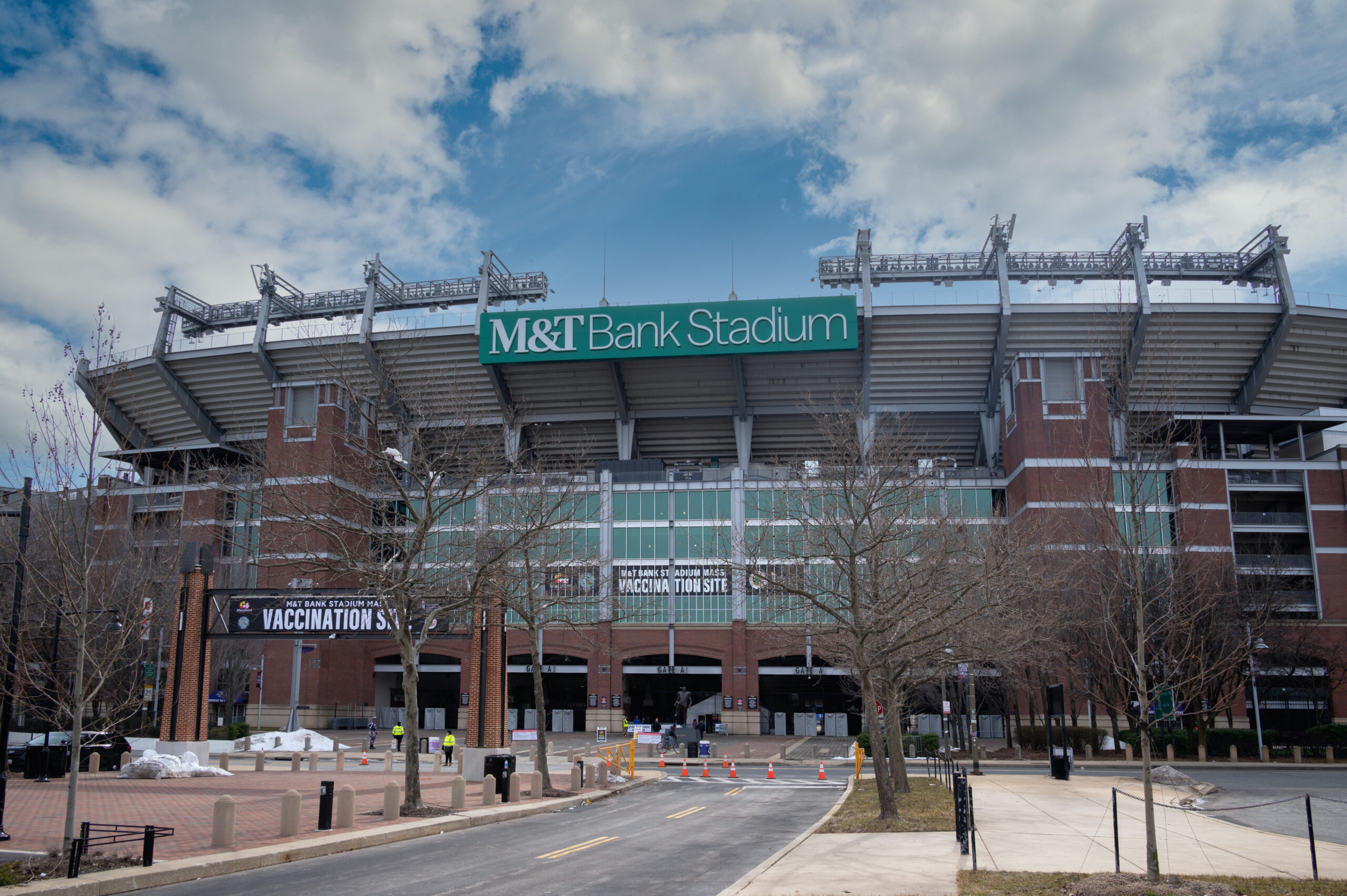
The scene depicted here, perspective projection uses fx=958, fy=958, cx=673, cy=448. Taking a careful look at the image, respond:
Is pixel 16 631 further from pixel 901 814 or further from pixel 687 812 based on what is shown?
pixel 901 814

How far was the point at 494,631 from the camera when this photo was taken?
29.9 m

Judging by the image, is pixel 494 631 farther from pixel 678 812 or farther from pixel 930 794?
pixel 930 794

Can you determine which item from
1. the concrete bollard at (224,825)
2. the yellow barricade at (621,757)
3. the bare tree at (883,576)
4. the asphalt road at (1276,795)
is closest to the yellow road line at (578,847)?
the concrete bollard at (224,825)

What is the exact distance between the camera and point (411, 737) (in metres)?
21.4

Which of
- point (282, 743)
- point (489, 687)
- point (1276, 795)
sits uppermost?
point (489, 687)

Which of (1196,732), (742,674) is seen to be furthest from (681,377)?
(1196,732)

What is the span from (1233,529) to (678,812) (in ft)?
164

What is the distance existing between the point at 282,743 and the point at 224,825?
3174cm

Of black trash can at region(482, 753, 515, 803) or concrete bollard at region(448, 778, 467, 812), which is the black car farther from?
concrete bollard at region(448, 778, 467, 812)

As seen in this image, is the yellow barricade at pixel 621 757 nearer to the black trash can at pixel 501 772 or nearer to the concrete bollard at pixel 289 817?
the black trash can at pixel 501 772

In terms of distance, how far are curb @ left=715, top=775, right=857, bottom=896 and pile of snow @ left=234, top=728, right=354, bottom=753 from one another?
96.1 ft

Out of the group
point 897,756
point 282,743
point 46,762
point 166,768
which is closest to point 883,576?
point 897,756

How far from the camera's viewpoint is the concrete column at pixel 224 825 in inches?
619

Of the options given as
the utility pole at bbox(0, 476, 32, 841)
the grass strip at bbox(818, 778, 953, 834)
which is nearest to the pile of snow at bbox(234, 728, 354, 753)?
the utility pole at bbox(0, 476, 32, 841)
